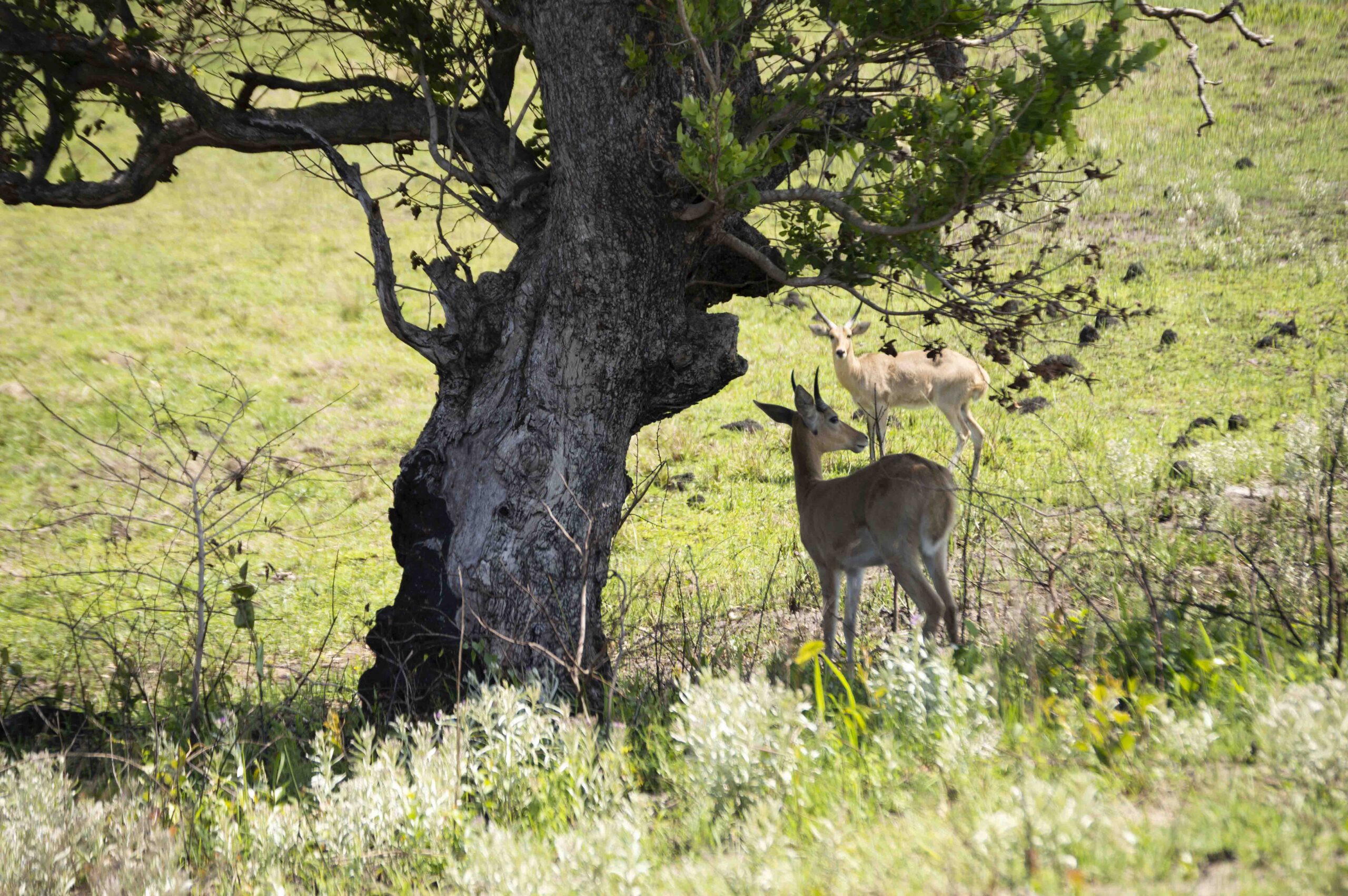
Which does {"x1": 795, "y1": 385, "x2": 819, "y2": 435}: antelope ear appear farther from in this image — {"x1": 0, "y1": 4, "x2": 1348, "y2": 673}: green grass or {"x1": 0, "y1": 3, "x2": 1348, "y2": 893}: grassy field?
{"x1": 0, "y1": 3, "x2": 1348, "y2": 893}: grassy field

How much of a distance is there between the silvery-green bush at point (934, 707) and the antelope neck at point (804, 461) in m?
3.33

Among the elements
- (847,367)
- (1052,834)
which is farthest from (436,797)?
(847,367)

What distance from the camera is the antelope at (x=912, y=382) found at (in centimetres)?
1395

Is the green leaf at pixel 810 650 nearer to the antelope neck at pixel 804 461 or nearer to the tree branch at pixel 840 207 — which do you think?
the tree branch at pixel 840 207

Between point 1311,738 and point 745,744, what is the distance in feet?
5.68

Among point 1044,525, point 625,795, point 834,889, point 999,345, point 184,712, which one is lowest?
point 184,712

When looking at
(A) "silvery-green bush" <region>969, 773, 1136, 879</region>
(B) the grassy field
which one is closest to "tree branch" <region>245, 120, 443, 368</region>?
(B) the grassy field

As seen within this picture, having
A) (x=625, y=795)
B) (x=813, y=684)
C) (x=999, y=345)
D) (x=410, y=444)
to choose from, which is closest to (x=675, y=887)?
(x=625, y=795)

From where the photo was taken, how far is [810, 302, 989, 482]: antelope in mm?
13945

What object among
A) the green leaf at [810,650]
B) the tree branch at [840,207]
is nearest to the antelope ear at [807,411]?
the tree branch at [840,207]

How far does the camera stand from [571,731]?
4074 mm

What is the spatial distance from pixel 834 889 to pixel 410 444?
38.0 ft

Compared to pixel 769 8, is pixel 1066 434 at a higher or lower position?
lower

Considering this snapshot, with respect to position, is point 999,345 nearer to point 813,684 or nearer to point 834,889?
point 813,684
